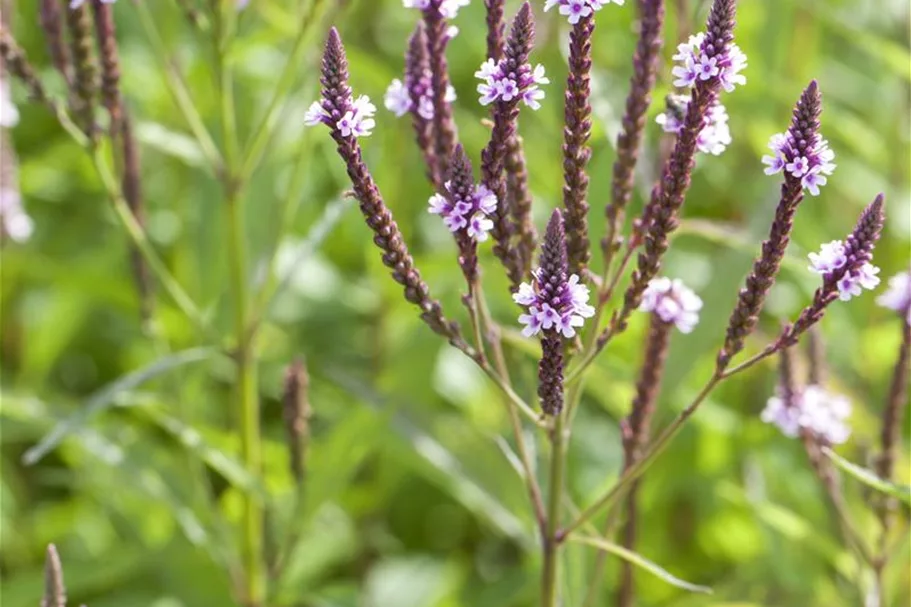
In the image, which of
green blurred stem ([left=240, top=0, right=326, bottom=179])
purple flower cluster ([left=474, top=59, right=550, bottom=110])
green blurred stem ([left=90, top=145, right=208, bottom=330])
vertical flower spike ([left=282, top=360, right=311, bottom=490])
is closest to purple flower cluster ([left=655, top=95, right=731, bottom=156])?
purple flower cluster ([left=474, top=59, right=550, bottom=110])

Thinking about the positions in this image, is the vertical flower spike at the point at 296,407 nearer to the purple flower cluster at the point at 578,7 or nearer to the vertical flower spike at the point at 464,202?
the vertical flower spike at the point at 464,202

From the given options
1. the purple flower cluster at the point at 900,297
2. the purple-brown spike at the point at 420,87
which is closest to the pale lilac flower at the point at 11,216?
the purple-brown spike at the point at 420,87

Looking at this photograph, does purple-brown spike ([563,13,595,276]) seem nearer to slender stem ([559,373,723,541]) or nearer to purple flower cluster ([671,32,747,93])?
purple flower cluster ([671,32,747,93])

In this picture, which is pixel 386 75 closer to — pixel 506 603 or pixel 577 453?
pixel 577 453

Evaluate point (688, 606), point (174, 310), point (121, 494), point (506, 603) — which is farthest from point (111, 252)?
point (688, 606)

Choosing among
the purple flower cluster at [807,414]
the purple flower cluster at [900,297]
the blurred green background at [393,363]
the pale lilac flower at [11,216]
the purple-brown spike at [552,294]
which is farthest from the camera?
the pale lilac flower at [11,216]
